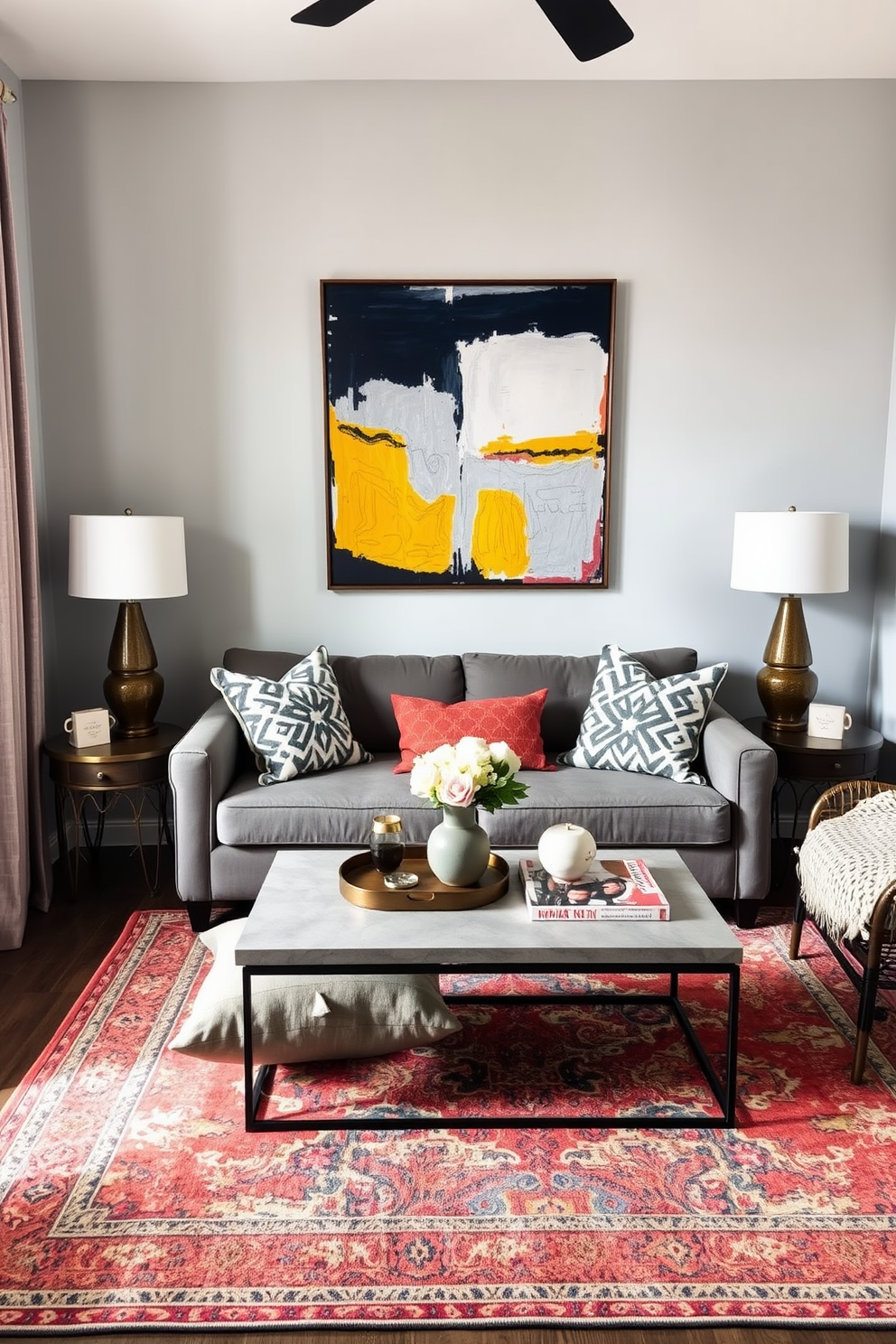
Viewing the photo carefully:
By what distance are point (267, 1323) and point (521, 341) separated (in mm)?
3251

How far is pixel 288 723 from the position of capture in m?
3.50

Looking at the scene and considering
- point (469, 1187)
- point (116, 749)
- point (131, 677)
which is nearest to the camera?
point (469, 1187)

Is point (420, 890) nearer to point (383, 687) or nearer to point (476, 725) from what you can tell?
point (476, 725)

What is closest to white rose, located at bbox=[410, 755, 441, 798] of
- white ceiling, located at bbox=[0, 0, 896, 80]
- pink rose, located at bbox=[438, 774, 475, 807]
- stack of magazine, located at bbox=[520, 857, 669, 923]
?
pink rose, located at bbox=[438, 774, 475, 807]

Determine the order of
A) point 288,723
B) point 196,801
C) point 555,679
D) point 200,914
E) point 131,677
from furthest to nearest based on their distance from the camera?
1. point 555,679
2. point 131,677
3. point 288,723
4. point 200,914
5. point 196,801

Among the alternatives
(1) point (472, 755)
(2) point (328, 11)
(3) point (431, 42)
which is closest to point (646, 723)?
(1) point (472, 755)

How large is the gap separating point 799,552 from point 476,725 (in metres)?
1.28

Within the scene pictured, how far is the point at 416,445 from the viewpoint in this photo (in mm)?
3992

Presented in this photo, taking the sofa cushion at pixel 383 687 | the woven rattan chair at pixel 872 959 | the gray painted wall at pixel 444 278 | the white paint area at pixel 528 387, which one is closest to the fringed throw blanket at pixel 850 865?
the woven rattan chair at pixel 872 959

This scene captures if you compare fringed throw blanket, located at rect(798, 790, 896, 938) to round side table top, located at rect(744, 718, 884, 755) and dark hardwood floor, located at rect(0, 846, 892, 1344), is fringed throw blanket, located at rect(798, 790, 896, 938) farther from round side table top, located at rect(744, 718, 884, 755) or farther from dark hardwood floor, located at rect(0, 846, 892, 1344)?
dark hardwood floor, located at rect(0, 846, 892, 1344)

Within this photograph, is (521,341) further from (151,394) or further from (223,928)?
(223,928)

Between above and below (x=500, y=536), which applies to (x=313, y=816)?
below

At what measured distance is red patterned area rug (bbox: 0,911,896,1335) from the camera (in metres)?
1.85

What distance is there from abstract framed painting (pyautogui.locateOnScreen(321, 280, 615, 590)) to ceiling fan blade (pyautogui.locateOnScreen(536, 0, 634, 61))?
1421 millimetres
